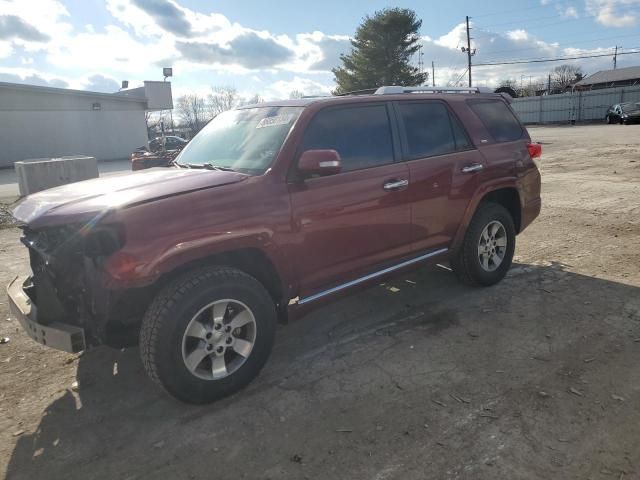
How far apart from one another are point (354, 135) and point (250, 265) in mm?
1323

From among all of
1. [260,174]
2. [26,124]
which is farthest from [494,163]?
[26,124]

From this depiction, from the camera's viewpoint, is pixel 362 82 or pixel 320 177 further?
pixel 362 82

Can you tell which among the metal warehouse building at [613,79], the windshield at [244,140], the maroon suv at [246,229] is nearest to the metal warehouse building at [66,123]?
the windshield at [244,140]

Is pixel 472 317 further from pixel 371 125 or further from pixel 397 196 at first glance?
pixel 371 125

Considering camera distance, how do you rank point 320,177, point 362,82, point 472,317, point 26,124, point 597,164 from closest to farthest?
point 320,177, point 472,317, point 597,164, point 26,124, point 362,82

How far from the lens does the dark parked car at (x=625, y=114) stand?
3094 centimetres

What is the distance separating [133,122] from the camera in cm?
3309

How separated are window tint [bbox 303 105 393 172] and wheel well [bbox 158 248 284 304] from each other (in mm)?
863

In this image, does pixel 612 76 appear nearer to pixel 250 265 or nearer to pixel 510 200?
pixel 510 200

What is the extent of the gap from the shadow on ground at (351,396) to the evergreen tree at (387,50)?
41.3 m

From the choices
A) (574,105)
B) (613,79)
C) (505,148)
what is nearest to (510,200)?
(505,148)

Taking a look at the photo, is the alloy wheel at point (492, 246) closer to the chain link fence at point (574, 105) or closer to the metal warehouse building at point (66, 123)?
the metal warehouse building at point (66, 123)

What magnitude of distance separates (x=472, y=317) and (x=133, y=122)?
33.2 m

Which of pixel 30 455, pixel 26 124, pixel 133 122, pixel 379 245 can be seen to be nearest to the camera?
pixel 30 455
